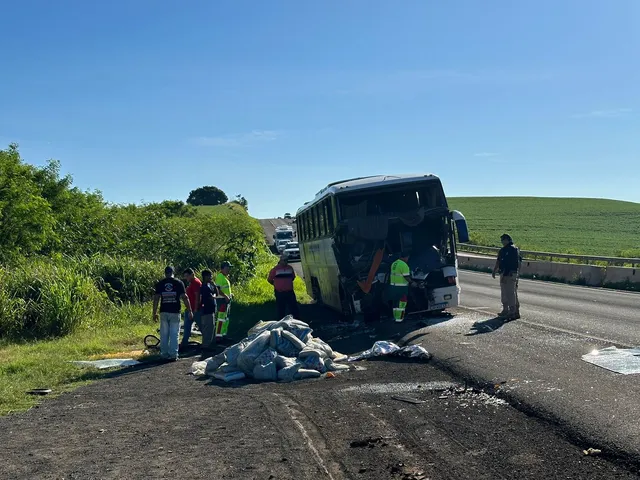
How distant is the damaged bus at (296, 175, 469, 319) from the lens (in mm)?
16547

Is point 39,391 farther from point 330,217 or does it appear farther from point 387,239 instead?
point 387,239

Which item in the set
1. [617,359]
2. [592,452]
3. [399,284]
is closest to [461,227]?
[399,284]

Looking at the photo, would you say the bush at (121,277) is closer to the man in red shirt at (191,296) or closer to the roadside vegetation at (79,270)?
the roadside vegetation at (79,270)

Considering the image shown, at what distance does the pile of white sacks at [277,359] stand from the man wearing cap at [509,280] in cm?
514

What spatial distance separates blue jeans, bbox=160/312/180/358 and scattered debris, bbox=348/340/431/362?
3.30m

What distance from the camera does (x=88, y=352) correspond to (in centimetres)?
1488

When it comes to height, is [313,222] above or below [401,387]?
above

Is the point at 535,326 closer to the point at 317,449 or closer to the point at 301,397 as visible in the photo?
the point at 301,397

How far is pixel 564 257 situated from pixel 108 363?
25043 millimetres

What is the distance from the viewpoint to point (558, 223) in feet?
255

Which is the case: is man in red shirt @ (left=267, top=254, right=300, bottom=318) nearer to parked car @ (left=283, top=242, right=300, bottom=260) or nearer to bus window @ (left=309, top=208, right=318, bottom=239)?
bus window @ (left=309, top=208, right=318, bottom=239)

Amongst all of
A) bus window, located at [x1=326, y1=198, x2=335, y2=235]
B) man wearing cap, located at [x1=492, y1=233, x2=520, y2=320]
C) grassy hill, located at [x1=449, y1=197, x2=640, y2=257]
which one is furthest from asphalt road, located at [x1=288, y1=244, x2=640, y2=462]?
grassy hill, located at [x1=449, y1=197, x2=640, y2=257]

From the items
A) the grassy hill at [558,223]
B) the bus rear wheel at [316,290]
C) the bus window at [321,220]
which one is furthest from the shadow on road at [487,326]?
the grassy hill at [558,223]

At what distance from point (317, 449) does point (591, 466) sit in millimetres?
2347
